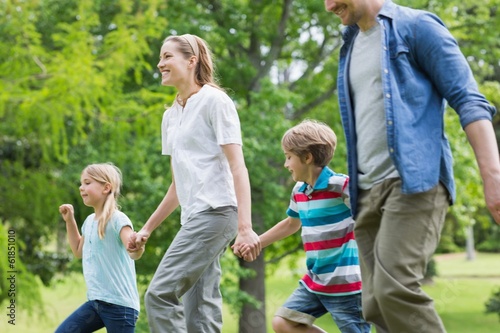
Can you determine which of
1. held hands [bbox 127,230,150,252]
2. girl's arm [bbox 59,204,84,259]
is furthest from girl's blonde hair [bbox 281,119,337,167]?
girl's arm [bbox 59,204,84,259]

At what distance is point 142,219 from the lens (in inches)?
530

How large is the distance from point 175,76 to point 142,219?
32.4 ft

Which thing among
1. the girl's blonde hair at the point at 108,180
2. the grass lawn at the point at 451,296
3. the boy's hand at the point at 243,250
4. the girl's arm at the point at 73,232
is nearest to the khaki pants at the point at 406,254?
the boy's hand at the point at 243,250

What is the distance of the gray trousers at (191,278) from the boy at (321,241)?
0.93 ft

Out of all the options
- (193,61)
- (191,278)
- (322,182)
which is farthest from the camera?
(193,61)

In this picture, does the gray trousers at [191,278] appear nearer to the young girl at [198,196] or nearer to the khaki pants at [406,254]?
the young girl at [198,196]

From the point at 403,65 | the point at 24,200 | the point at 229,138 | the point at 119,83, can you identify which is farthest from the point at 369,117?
the point at 24,200

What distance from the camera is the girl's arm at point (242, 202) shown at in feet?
11.0

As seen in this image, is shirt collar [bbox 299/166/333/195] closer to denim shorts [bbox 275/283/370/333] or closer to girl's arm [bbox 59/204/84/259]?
denim shorts [bbox 275/283/370/333]

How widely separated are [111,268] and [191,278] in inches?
28.2

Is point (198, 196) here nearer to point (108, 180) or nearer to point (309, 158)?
point (309, 158)

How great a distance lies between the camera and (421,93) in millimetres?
2664

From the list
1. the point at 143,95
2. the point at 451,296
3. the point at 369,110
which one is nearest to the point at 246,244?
the point at 369,110

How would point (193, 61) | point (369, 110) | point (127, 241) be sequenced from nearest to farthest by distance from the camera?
point (369, 110)
point (193, 61)
point (127, 241)
